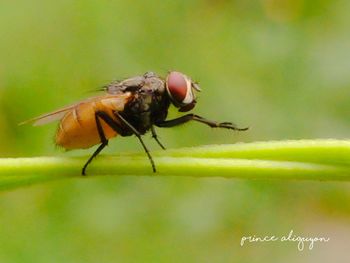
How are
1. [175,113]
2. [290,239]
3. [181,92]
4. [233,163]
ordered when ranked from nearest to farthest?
[233,163]
[181,92]
[175,113]
[290,239]

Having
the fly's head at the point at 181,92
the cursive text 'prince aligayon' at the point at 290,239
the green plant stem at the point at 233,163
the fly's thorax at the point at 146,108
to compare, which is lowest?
the cursive text 'prince aligayon' at the point at 290,239

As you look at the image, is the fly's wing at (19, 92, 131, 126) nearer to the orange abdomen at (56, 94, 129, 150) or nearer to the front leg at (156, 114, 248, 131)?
the orange abdomen at (56, 94, 129, 150)

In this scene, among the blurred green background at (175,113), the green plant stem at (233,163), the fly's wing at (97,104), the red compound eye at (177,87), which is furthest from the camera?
the blurred green background at (175,113)

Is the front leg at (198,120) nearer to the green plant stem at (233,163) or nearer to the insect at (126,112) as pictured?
the insect at (126,112)

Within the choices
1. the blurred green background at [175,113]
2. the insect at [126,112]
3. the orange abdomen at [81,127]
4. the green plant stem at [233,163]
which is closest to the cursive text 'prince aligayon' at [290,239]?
the blurred green background at [175,113]

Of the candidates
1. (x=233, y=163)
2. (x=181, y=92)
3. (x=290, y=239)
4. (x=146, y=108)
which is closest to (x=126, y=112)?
(x=146, y=108)

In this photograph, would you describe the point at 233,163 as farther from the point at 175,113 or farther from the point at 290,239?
the point at 290,239
